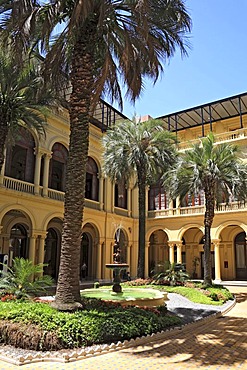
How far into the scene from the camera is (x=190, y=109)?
30.7 meters

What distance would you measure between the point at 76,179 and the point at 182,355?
5.19m

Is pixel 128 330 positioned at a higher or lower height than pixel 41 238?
lower

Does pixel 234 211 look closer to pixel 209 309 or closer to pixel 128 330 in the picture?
pixel 209 309

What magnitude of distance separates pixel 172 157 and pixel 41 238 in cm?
971

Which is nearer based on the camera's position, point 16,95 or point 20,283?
point 20,283

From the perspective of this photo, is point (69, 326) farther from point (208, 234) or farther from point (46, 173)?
point (46, 173)

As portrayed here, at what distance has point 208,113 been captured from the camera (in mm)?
31656

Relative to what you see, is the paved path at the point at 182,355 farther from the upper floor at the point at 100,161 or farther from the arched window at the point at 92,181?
the arched window at the point at 92,181

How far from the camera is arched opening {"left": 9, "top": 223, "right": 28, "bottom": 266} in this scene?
2414cm

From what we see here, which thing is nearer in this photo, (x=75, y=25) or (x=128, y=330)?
(x=128, y=330)

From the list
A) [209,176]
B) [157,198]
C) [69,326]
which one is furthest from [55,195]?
[69,326]

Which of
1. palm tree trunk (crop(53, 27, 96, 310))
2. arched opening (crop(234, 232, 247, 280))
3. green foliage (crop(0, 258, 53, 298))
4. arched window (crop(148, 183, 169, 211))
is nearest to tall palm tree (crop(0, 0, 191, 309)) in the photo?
palm tree trunk (crop(53, 27, 96, 310))

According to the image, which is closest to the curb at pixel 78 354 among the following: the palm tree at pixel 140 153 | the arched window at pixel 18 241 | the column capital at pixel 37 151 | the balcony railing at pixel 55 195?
the palm tree at pixel 140 153

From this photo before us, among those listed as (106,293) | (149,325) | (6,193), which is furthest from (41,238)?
(149,325)
